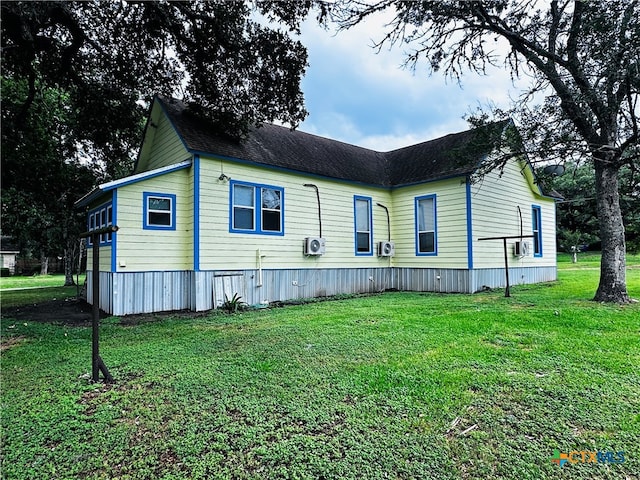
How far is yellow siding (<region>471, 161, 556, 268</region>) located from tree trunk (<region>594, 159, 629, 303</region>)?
6.39 ft

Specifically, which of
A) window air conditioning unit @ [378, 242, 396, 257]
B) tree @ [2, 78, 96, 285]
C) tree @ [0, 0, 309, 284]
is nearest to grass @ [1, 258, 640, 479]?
tree @ [0, 0, 309, 284]

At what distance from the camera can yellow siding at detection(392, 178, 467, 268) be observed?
10.6m

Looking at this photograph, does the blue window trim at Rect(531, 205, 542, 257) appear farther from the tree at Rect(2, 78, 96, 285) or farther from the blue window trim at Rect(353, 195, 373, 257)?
the tree at Rect(2, 78, 96, 285)

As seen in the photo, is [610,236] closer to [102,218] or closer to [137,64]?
[137,64]

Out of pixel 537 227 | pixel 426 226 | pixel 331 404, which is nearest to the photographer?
pixel 331 404

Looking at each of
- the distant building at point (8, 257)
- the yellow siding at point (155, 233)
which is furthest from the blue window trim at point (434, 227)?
the distant building at point (8, 257)

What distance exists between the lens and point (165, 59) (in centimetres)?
858

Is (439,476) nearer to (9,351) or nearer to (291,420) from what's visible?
(291,420)

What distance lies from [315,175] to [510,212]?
701 centimetres

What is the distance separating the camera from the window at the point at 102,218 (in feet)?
26.0

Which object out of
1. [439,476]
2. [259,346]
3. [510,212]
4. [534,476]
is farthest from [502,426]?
[510,212]

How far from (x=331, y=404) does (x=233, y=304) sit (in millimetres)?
5785

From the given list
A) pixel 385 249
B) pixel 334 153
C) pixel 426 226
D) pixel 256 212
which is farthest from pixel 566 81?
pixel 256 212

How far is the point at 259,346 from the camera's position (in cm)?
481
